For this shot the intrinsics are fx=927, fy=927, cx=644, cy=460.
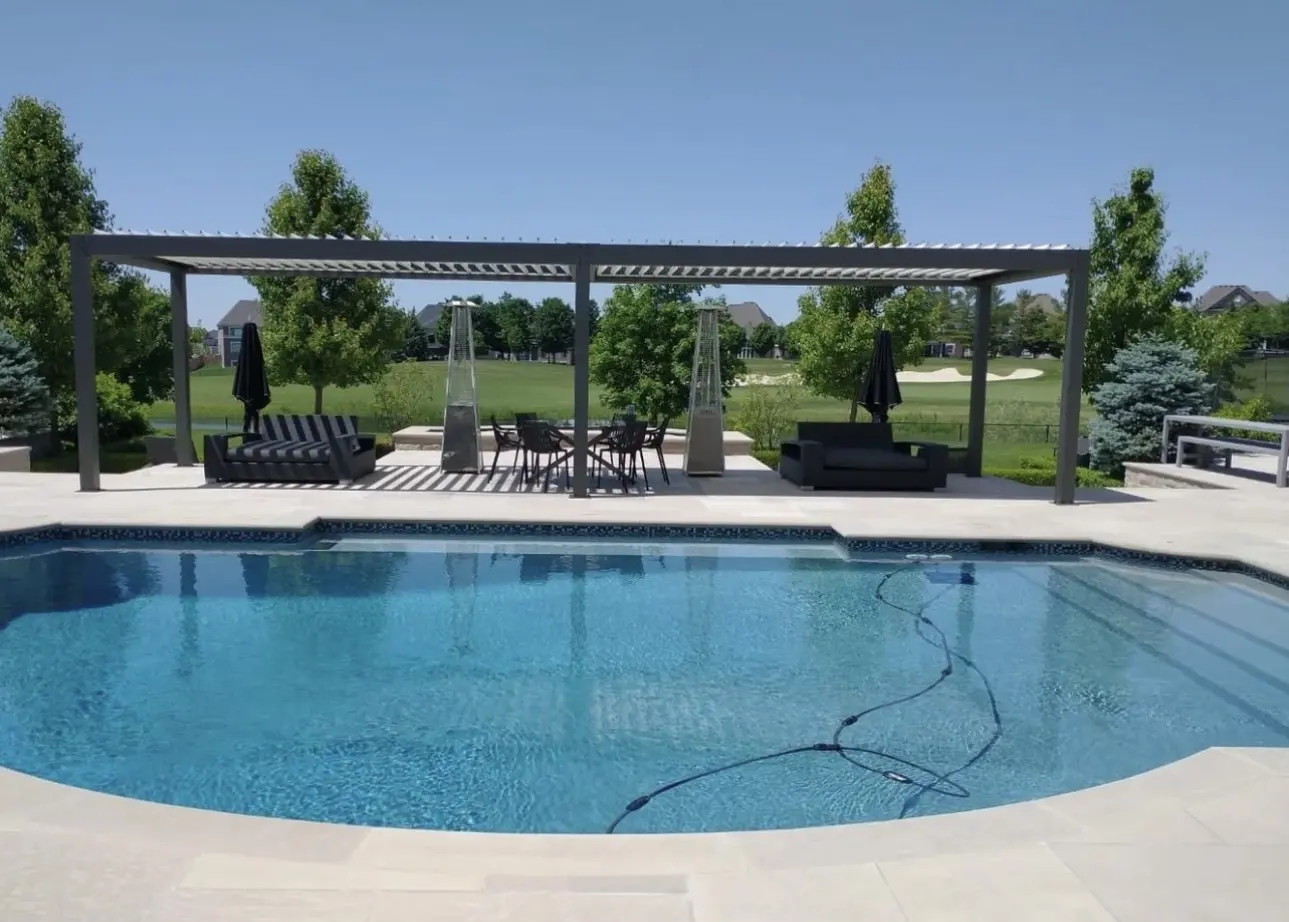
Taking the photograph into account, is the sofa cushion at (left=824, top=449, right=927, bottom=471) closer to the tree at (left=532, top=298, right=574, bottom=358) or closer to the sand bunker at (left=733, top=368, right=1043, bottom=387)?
the sand bunker at (left=733, top=368, right=1043, bottom=387)

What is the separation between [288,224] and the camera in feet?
54.5

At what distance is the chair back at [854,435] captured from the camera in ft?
40.8

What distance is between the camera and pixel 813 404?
41.6m

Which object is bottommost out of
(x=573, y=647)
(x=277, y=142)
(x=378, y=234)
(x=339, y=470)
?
(x=573, y=647)

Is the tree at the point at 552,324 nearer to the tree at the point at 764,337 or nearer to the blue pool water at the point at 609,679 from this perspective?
the tree at the point at 764,337

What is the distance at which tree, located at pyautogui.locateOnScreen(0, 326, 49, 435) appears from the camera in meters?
13.6

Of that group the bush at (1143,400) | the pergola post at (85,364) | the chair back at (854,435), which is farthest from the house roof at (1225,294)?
the pergola post at (85,364)

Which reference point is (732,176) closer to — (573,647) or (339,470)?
(339,470)

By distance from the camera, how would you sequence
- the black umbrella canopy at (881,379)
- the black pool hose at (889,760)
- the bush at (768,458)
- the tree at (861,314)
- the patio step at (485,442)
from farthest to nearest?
the tree at (861,314) → the patio step at (485,442) → the bush at (768,458) → the black umbrella canopy at (881,379) → the black pool hose at (889,760)

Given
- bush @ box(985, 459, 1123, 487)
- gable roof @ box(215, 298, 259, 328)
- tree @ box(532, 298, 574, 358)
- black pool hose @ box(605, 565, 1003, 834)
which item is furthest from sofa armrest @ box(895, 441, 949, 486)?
gable roof @ box(215, 298, 259, 328)

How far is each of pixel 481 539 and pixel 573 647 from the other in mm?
3045

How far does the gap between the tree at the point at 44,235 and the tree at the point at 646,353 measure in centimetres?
1368

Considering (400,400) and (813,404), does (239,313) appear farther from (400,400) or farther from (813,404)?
(400,400)

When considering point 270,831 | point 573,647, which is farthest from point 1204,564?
point 270,831
